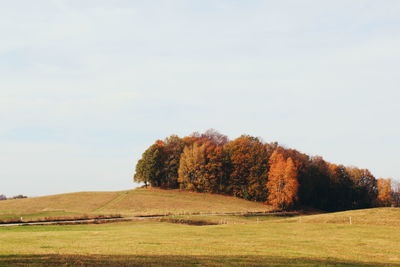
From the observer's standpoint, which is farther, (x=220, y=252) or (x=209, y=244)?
(x=209, y=244)

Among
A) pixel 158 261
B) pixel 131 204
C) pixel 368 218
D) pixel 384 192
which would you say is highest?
pixel 131 204

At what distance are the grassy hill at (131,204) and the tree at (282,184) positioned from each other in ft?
13.5

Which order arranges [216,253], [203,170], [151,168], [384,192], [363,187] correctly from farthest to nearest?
[384,192]
[363,187]
[151,168]
[203,170]
[216,253]

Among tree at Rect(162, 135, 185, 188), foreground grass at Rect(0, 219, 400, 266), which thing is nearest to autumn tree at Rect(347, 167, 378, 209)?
tree at Rect(162, 135, 185, 188)

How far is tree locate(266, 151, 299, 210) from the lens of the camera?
111938 millimetres

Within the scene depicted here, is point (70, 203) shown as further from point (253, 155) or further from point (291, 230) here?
point (291, 230)

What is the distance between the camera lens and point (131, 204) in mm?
99188

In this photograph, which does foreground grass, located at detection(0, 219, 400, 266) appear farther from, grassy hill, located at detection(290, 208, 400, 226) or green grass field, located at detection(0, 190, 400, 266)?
grassy hill, located at detection(290, 208, 400, 226)

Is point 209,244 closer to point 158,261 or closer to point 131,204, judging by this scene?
point 158,261

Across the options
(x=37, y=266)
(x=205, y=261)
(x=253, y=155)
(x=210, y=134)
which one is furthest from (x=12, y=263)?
(x=210, y=134)

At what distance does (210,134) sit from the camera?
170 meters

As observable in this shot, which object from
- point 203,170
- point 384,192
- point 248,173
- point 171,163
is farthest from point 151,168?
point 384,192

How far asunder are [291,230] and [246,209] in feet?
166

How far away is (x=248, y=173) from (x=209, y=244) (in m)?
91.1
